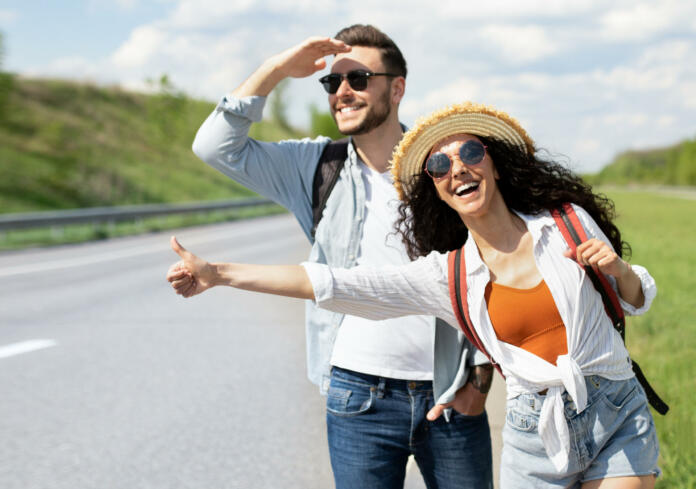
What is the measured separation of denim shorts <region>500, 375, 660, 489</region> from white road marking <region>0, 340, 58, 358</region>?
21.6 ft

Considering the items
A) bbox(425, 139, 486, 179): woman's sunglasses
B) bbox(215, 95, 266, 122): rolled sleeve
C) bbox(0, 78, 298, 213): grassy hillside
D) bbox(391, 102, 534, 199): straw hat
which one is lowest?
bbox(425, 139, 486, 179): woman's sunglasses

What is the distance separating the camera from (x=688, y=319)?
8.95 meters

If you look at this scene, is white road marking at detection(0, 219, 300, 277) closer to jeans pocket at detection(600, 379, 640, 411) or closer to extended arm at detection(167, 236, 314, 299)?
extended arm at detection(167, 236, 314, 299)

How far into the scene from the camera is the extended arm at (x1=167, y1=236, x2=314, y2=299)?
237 cm

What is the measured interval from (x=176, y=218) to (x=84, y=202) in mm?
11998

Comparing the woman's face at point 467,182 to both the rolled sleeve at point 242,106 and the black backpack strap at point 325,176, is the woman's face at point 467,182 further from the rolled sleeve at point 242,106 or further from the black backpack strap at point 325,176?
the rolled sleeve at point 242,106

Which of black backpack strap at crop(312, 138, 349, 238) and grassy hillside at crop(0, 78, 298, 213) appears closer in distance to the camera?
black backpack strap at crop(312, 138, 349, 238)

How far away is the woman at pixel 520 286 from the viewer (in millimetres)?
2387

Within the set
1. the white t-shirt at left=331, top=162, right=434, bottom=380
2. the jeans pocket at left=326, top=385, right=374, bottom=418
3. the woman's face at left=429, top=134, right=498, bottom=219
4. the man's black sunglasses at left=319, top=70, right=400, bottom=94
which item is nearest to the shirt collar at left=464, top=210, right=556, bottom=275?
the woman's face at left=429, top=134, right=498, bottom=219

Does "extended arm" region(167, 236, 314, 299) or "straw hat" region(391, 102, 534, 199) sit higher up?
"straw hat" region(391, 102, 534, 199)

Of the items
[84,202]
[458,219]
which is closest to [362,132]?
[458,219]

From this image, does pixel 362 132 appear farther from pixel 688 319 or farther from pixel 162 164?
pixel 162 164

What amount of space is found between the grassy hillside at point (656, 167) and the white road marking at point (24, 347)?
132354mm

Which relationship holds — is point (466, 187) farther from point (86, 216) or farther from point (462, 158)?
point (86, 216)
